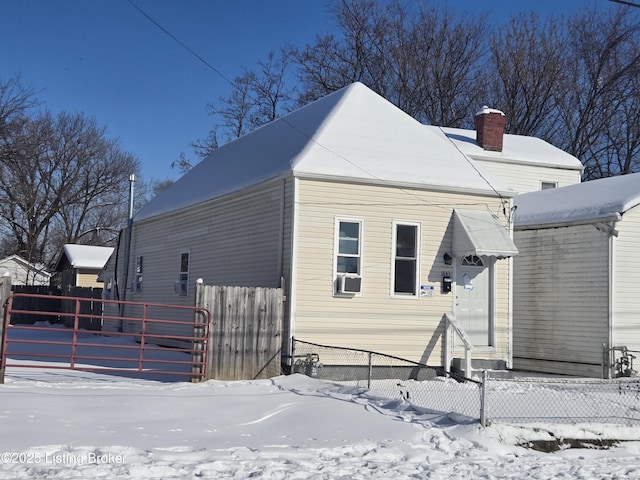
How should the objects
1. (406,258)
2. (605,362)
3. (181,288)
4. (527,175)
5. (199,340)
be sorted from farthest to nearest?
(527,175) < (181,288) < (605,362) < (406,258) < (199,340)

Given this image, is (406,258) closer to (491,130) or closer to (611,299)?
(611,299)

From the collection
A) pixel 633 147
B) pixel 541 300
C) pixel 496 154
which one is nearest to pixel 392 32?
pixel 633 147

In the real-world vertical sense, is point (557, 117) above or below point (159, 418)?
above

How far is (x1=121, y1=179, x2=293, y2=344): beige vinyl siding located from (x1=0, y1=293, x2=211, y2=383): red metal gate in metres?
0.79

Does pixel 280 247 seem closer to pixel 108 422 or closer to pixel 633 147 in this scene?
pixel 108 422

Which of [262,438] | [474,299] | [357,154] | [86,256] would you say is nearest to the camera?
[262,438]

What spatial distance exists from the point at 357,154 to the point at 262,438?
8.00 m

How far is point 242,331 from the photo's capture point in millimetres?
13570

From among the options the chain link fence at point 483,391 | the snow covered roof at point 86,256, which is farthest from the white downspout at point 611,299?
the snow covered roof at point 86,256

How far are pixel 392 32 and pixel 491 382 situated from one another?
33.5 metres

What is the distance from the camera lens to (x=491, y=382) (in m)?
13.7

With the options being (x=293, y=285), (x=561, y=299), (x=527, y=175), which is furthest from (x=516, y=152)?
(x=293, y=285)

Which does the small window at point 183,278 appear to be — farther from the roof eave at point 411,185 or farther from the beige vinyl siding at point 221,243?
the roof eave at point 411,185

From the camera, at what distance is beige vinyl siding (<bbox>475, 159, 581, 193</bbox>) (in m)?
26.3
